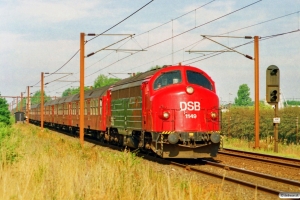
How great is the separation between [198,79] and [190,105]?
1.35 metres

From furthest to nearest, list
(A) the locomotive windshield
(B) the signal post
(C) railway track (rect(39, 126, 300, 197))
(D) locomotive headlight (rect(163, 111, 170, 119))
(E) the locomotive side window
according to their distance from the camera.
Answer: (B) the signal post < (E) the locomotive side window < (A) the locomotive windshield < (D) locomotive headlight (rect(163, 111, 170, 119)) < (C) railway track (rect(39, 126, 300, 197))

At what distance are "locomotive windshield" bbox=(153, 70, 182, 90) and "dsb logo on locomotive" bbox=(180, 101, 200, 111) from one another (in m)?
1.02

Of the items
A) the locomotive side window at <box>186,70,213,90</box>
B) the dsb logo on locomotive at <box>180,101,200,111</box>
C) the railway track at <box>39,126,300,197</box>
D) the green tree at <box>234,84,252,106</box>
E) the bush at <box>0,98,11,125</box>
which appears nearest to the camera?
the railway track at <box>39,126,300,197</box>

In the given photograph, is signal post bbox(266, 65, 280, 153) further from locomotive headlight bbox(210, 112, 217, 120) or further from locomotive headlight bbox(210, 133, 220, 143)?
locomotive headlight bbox(210, 133, 220, 143)

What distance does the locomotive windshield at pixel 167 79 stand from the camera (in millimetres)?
18891

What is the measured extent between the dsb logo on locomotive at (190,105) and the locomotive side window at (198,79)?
943 mm

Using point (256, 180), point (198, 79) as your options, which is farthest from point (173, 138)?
point (256, 180)

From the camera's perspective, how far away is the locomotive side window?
1900cm

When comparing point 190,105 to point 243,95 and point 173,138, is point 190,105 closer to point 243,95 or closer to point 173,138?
point 173,138

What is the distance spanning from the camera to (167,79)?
1897 cm

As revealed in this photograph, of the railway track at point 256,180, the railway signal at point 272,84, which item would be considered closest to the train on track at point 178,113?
the railway track at point 256,180

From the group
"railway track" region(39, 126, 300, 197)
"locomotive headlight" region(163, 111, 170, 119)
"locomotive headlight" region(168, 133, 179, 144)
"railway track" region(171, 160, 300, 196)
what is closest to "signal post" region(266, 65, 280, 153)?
"railway track" region(39, 126, 300, 197)

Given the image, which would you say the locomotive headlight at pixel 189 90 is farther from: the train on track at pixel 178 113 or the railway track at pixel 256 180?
the railway track at pixel 256 180

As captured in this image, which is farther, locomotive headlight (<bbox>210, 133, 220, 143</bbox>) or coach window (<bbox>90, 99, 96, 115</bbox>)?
coach window (<bbox>90, 99, 96, 115</bbox>)
